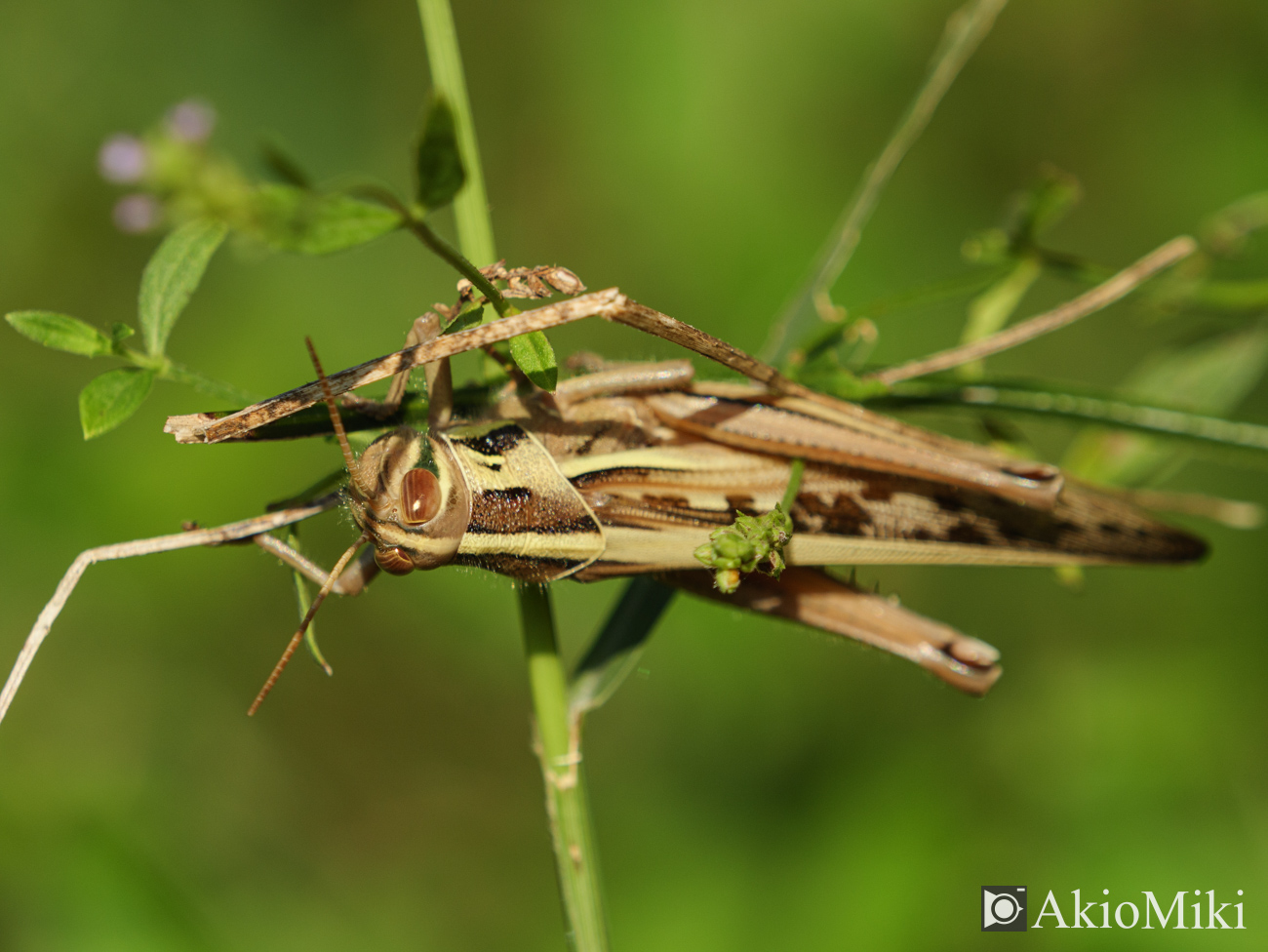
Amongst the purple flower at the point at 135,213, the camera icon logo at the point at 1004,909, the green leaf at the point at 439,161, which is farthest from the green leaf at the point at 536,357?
the camera icon logo at the point at 1004,909

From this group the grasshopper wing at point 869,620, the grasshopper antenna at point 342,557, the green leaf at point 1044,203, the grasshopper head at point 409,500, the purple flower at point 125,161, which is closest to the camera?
the purple flower at point 125,161

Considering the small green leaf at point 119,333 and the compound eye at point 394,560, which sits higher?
the small green leaf at point 119,333

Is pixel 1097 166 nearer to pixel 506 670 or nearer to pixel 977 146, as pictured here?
pixel 977 146

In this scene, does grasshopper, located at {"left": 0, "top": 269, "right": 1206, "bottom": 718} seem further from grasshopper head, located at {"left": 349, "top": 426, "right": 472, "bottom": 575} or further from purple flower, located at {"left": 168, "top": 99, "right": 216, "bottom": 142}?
purple flower, located at {"left": 168, "top": 99, "right": 216, "bottom": 142}

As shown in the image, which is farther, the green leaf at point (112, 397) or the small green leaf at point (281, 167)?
the green leaf at point (112, 397)

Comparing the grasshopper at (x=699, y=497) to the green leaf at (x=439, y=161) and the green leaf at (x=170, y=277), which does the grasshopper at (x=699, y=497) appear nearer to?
the green leaf at (x=170, y=277)

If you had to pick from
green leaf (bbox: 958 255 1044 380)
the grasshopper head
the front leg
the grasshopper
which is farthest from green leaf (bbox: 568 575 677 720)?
green leaf (bbox: 958 255 1044 380)

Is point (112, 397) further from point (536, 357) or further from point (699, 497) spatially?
point (699, 497)

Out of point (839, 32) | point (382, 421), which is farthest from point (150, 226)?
point (839, 32)
